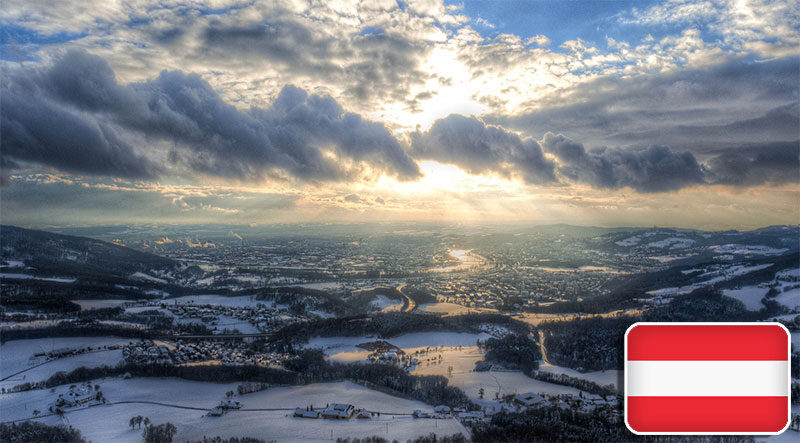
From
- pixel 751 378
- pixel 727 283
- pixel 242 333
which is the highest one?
pixel 751 378

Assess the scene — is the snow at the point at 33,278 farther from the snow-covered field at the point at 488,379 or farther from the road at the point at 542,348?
the road at the point at 542,348

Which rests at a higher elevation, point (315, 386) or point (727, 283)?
point (727, 283)

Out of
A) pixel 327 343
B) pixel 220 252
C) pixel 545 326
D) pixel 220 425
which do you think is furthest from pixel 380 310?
pixel 220 252

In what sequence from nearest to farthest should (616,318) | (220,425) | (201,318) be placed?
(220,425), (616,318), (201,318)

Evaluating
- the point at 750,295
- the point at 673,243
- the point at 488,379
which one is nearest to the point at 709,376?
the point at 488,379

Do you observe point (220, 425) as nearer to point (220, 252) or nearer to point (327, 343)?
point (327, 343)

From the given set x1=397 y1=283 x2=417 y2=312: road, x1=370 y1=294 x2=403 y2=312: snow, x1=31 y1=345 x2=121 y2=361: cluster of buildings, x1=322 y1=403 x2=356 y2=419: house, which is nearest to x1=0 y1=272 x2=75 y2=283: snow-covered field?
x1=31 y1=345 x2=121 y2=361: cluster of buildings
